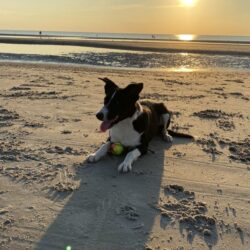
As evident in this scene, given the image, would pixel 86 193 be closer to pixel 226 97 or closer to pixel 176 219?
pixel 176 219

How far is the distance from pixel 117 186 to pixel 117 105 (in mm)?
1202

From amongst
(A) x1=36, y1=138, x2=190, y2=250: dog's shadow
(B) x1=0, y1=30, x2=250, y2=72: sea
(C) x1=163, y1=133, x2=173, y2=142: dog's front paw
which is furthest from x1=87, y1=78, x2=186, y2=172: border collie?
(B) x1=0, y1=30, x2=250, y2=72: sea

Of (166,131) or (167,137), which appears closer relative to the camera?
(167,137)

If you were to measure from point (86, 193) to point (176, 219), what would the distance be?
121 cm

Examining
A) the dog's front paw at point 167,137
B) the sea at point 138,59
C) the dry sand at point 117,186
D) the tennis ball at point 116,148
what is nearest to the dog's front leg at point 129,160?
the dry sand at point 117,186

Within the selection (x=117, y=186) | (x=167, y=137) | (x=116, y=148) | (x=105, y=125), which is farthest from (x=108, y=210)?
(x=167, y=137)

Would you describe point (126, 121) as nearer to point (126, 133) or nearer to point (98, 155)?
point (126, 133)

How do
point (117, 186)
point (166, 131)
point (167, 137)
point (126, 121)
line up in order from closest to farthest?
point (117, 186) < point (126, 121) < point (167, 137) < point (166, 131)

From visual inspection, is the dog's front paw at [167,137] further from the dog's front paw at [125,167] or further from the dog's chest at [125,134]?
the dog's front paw at [125,167]

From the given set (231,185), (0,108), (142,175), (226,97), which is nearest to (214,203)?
(231,185)

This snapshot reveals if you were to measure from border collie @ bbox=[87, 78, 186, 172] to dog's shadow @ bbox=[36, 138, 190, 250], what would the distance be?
6.9 inches

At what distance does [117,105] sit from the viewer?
5816mm

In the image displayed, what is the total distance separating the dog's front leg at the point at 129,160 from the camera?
577 cm

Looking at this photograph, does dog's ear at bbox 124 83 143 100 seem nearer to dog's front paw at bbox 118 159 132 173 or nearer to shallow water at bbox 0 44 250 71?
dog's front paw at bbox 118 159 132 173
